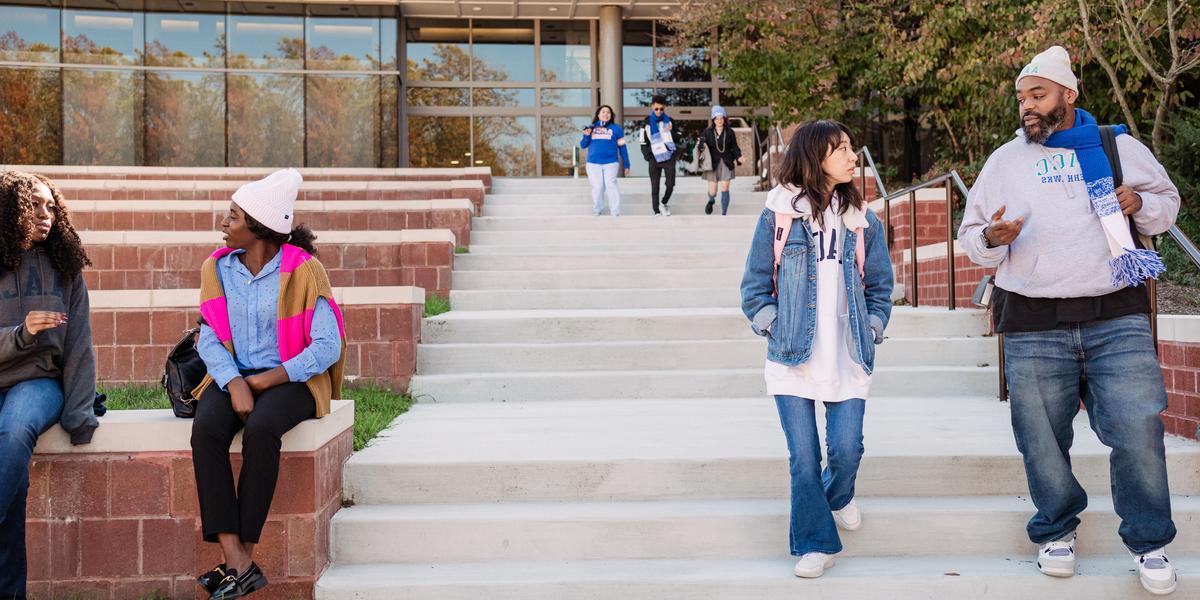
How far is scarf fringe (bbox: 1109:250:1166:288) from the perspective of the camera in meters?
3.25

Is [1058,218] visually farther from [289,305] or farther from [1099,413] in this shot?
[289,305]

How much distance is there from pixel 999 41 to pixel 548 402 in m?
7.54

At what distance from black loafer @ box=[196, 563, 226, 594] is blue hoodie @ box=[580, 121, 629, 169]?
967cm

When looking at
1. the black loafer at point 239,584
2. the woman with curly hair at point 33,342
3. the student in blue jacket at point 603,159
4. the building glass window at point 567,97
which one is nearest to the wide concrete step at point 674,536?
the black loafer at point 239,584

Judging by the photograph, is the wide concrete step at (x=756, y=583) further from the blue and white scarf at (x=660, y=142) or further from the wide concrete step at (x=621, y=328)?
the blue and white scarf at (x=660, y=142)

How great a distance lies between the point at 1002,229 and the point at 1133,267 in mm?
436

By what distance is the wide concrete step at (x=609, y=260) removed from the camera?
9.30 metres

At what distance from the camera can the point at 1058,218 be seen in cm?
342

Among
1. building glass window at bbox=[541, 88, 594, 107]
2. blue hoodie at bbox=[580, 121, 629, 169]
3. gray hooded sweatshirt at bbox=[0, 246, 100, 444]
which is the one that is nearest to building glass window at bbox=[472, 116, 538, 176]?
building glass window at bbox=[541, 88, 594, 107]

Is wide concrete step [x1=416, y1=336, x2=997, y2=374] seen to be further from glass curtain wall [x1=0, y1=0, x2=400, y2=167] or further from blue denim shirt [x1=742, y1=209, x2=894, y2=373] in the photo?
glass curtain wall [x1=0, y1=0, x2=400, y2=167]

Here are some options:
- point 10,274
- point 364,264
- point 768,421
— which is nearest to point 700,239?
point 364,264

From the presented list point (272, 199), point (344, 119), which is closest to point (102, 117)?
point (344, 119)

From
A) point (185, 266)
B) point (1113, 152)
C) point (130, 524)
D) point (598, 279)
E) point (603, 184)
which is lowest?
point (130, 524)

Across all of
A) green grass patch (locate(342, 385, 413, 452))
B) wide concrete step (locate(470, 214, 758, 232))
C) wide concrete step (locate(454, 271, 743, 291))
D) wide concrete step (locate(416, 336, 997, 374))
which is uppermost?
wide concrete step (locate(470, 214, 758, 232))
